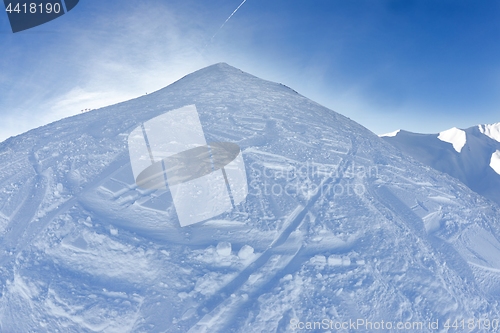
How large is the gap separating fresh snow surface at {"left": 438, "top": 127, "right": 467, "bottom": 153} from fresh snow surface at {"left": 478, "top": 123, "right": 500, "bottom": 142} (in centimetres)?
353

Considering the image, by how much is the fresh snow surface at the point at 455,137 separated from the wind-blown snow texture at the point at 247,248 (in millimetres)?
21420

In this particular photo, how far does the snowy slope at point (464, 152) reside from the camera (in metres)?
21.4

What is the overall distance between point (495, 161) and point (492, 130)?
6.87m

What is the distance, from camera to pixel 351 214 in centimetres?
526

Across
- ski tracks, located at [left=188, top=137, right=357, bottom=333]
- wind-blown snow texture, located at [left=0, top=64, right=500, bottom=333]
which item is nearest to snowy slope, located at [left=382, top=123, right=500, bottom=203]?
wind-blown snow texture, located at [left=0, top=64, right=500, bottom=333]

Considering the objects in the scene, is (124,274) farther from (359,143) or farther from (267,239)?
(359,143)

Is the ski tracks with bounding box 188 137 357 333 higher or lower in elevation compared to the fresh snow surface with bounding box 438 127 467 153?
lower

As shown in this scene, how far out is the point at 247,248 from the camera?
13.5ft

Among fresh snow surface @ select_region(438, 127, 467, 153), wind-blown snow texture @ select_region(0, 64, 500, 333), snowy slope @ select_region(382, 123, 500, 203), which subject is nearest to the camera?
wind-blown snow texture @ select_region(0, 64, 500, 333)

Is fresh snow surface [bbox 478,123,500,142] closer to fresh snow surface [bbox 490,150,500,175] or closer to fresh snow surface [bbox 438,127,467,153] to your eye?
fresh snow surface [bbox 438,127,467,153]

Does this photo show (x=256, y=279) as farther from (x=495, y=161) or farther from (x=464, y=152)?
(x=495, y=161)

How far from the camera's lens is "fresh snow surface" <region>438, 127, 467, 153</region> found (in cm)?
2493

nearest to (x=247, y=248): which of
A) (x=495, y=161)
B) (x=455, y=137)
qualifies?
(x=495, y=161)

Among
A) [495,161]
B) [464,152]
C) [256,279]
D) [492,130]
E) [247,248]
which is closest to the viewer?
[256,279]
